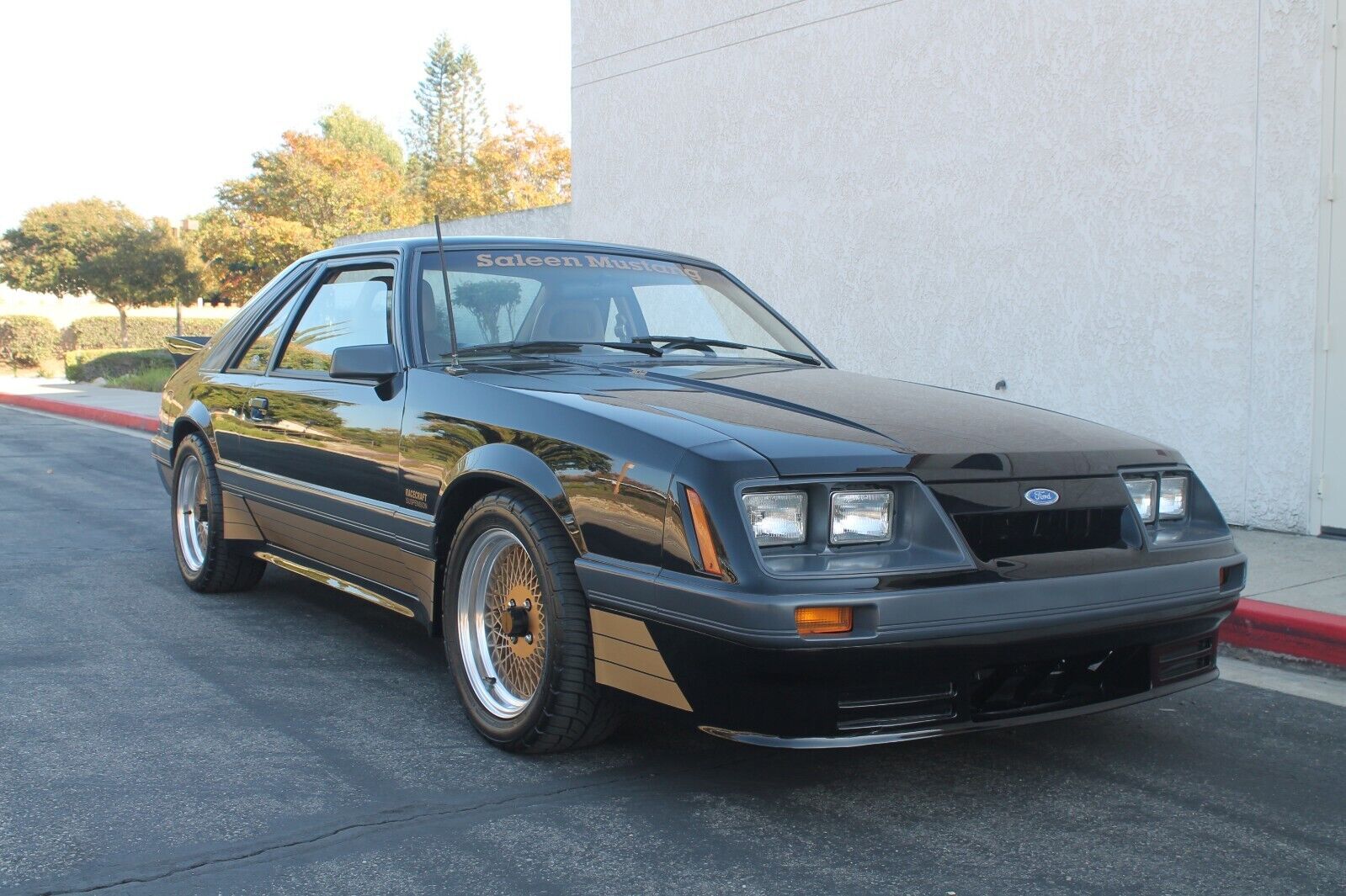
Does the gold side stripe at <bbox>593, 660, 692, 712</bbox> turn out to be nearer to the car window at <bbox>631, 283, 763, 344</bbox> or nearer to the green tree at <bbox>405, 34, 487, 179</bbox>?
the car window at <bbox>631, 283, 763, 344</bbox>

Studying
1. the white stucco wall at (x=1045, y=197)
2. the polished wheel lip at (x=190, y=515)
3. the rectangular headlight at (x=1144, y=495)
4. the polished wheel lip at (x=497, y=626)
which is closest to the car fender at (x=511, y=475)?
the polished wheel lip at (x=497, y=626)

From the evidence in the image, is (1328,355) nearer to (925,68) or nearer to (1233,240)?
(1233,240)

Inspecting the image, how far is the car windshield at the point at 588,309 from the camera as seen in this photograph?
14.6 ft

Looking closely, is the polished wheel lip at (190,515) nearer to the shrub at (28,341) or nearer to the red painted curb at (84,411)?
the red painted curb at (84,411)

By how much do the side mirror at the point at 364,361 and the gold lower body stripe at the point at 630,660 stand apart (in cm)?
131

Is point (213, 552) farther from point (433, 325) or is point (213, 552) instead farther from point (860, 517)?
point (860, 517)

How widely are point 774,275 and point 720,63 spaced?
2107 millimetres

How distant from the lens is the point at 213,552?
5.73m

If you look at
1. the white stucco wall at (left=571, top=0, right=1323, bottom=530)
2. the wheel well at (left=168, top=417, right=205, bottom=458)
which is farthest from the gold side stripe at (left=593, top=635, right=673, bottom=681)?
the white stucco wall at (left=571, top=0, right=1323, bottom=530)

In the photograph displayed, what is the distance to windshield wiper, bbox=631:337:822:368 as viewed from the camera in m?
4.68

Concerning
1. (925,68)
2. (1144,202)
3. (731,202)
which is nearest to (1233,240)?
(1144,202)

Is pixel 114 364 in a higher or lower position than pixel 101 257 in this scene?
lower

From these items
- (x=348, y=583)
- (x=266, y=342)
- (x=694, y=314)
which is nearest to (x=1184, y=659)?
(x=694, y=314)

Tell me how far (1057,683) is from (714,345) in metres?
1.93
